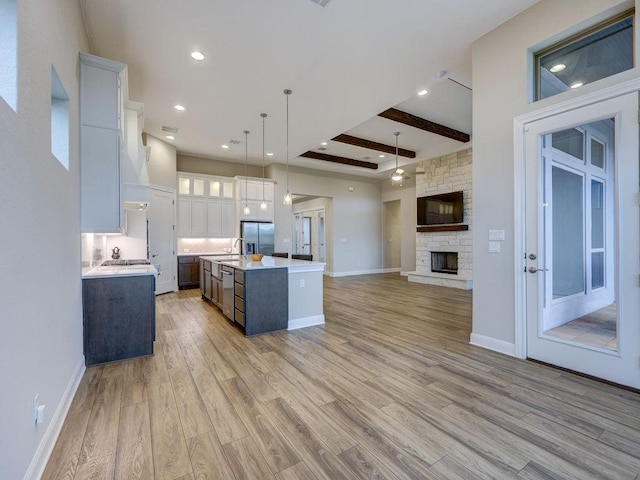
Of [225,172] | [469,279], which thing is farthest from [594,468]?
[225,172]

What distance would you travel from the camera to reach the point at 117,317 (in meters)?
2.95

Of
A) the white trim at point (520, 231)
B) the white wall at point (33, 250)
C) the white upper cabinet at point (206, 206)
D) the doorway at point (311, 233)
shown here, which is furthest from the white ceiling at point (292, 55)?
the doorway at point (311, 233)

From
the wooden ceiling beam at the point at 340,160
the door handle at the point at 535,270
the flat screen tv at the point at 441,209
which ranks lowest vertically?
the door handle at the point at 535,270

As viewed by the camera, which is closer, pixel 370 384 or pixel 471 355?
pixel 370 384

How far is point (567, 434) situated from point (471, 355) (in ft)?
3.94

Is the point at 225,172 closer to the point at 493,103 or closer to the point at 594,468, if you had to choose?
the point at 493,103

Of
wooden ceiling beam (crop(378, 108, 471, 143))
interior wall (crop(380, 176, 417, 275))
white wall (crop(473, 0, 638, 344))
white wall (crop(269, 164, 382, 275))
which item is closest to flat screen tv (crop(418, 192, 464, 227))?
interior wall (crop(380, 176, 417, 275))

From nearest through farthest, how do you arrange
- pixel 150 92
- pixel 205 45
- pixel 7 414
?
pixel 7 414, pixel 205 45, pixel 150 92

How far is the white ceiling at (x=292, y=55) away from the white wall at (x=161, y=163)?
2.87 feet

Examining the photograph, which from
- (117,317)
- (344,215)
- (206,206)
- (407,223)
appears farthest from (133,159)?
(407,223)

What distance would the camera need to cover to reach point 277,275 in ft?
12.7

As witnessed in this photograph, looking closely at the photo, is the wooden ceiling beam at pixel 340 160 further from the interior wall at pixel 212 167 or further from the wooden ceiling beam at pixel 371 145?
the interior wall at pixel 212 167

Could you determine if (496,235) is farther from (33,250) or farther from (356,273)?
(356,273)

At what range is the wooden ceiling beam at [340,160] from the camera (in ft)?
25.7
